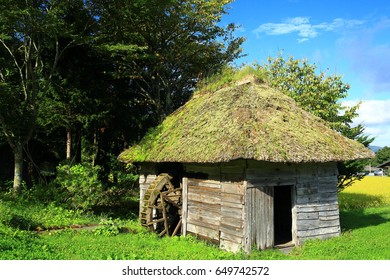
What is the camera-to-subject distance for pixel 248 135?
9602mm

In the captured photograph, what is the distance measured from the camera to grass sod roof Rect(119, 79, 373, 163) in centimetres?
942

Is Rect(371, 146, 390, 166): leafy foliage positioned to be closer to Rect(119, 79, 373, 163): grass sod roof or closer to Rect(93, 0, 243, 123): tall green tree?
Rect(93, 0, 243, 123): tall green tree

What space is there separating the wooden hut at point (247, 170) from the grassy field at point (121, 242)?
23.1 inches

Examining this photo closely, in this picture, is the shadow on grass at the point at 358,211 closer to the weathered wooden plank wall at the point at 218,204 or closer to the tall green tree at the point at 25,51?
the weathered wooden plank wall at the point at 218,204

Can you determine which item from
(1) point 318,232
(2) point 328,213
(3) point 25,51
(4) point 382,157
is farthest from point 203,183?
(4) point 382,157

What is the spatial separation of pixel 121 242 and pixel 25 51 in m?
10.9

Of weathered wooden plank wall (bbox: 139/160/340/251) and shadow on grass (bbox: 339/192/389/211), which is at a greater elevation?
weathered wooden plank wall (bbox: 139/160/340/251)

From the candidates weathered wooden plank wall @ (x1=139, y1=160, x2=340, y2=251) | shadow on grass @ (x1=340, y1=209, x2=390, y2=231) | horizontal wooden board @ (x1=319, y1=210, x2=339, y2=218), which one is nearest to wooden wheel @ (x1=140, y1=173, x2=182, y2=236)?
weathered wooden plank wall @ (x1=139, y1=160, x2=340, y2=251)

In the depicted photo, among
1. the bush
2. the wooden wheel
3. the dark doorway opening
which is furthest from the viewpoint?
the bush

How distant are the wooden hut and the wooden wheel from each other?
0.04m

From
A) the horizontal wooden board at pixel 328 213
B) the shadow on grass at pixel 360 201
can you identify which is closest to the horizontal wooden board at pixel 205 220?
the horizontal wooden board at pixel 328 213

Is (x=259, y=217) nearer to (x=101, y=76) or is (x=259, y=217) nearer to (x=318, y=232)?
(x=318, y=232)
